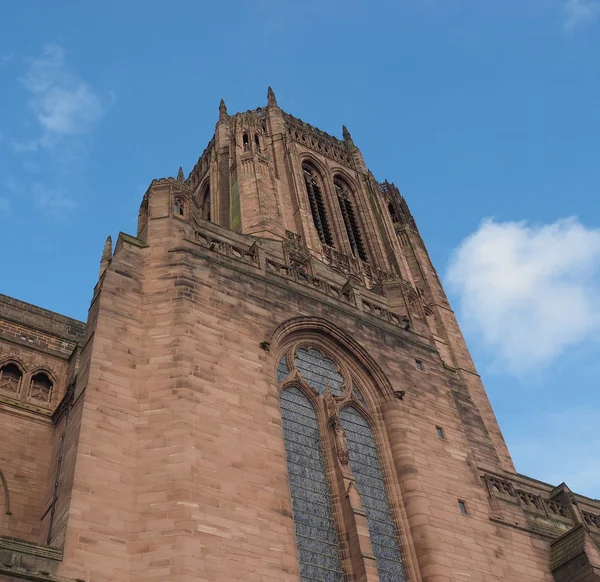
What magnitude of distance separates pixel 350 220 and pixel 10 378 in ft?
70.2

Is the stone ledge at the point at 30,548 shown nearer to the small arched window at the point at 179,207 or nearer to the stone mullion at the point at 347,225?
the small arched window at the point at 179,207

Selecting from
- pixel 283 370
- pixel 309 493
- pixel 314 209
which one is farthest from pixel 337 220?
pixel 309 493

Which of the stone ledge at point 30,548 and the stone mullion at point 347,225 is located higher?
the stone mullion at point 347,225

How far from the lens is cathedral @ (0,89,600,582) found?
40.4 ft

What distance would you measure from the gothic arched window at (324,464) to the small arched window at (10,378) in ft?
18.2

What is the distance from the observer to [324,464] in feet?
51.7

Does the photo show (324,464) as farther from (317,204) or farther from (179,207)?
(317,204)

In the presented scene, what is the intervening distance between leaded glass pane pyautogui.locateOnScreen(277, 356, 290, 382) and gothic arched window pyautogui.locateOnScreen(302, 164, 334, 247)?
15.5m

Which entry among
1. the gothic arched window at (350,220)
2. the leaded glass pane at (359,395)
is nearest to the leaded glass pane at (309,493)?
the leaded glass pane at (359,395)

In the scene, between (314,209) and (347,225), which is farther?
(347,225)

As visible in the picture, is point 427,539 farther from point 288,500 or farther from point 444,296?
point 444,296

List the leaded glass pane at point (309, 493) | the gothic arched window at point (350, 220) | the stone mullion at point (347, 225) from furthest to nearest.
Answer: the gothic arched window at point (350, 220)
the stone mullion at point (347, 225)
the leaded glass pane at point (309, 493)

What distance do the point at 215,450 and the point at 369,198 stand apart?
25718 millimetres

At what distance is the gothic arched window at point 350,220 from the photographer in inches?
1342
